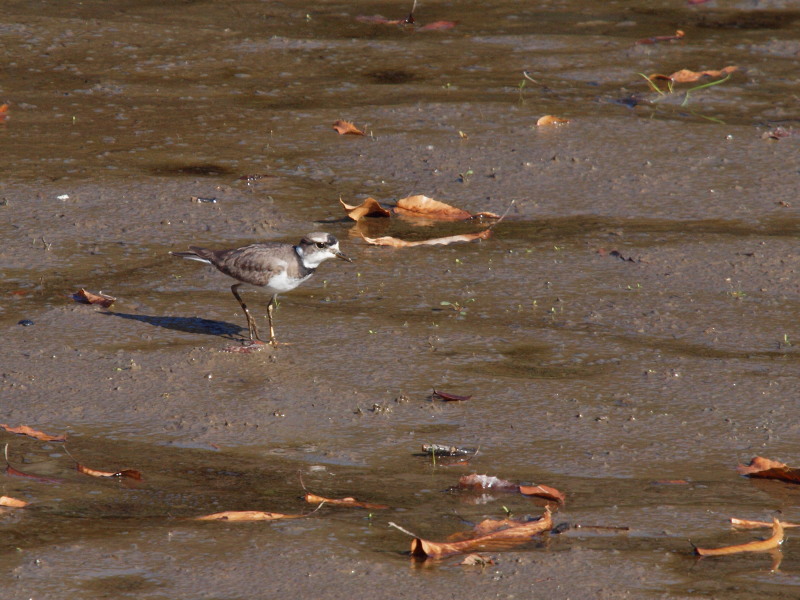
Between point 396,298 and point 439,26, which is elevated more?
point 439,26

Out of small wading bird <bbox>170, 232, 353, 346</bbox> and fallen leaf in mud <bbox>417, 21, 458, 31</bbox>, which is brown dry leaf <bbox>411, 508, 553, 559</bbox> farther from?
fallen leaf in mud <bbox>417, 21, 458, 31</bbox>

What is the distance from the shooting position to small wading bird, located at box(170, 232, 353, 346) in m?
6.33

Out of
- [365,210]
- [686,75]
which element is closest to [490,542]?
[365,210]

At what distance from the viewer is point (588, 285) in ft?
23.1

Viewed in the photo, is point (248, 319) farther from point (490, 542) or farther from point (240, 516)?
point (490, 542)

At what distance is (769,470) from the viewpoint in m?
4.89

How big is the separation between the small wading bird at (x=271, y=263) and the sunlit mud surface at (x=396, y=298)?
0.88 ft

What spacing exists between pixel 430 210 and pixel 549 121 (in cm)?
181

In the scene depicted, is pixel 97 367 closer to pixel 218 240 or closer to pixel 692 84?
pixel 218 240

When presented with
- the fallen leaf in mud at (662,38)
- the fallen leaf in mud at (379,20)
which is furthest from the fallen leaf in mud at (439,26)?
the fallen leaf in mud at (662,38)

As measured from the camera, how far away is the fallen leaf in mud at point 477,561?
4.15 meters

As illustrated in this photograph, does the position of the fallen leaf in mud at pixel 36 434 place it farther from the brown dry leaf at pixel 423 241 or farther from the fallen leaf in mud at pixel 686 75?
the fallen leaf in mud at pixel 686 75

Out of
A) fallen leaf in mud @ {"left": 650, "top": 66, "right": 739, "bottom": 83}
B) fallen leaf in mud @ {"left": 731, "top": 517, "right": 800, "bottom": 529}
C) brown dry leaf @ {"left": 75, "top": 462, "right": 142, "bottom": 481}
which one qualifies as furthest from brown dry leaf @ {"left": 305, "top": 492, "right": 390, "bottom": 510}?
fallen leaf in mud @ {"left": 650, "top": 66, "right": 739, "bottom": 83}

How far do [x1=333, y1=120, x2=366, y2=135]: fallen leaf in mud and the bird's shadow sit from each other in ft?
9.94
